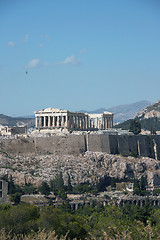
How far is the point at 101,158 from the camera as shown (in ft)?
363

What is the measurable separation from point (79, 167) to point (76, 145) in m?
6.59

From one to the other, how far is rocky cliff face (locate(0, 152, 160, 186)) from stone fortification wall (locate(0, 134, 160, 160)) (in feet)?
4.98

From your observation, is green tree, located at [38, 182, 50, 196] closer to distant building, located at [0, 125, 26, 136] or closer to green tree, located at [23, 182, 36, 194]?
green tree, located at [23, 182, 36, 194]

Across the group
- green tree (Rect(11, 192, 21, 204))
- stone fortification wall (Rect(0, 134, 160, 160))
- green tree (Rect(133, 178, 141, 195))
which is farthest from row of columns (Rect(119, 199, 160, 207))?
green tree (Rect(11, 192, 21, 204))

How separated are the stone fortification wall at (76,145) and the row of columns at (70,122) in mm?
8685

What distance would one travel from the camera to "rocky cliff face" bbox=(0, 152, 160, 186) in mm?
102000

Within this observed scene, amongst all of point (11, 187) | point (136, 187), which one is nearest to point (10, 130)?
point (136, 187)

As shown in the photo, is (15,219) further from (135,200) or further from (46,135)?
(46,135)

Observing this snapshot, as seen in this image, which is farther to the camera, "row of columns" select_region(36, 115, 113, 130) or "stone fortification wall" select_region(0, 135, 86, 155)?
"row of columns" select_region(36, 115, 113, 130)

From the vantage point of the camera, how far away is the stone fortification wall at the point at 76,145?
109m

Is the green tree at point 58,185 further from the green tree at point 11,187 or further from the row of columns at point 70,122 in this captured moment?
the row of columns at point 70,122

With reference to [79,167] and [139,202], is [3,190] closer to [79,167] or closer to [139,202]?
[139,202]

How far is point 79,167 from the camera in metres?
107

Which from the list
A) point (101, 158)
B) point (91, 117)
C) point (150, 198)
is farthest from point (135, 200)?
point (91, 117)
